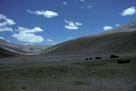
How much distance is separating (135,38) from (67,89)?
10610 centimetres

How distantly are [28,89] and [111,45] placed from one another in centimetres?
10371

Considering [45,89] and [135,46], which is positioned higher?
[135,46]

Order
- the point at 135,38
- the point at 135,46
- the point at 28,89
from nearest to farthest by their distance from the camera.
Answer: the point at 28,89
the point at 135,46
the point at 135,38

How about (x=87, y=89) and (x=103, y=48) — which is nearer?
(x=87, y=89)

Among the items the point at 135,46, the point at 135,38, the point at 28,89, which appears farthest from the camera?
the point at 135,38

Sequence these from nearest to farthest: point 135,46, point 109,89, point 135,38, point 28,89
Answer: point 109,89 < point 28,89 < point 135,46 < point 135,38

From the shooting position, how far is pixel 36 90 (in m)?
9.82

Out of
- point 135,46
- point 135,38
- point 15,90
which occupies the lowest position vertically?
point 15,90

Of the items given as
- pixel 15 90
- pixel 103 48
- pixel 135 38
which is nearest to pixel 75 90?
pixel 15 90

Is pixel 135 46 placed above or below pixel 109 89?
above

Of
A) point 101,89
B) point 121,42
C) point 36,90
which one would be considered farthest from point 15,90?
point 121,42

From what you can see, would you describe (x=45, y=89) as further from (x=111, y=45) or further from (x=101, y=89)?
(x=111, y=45)

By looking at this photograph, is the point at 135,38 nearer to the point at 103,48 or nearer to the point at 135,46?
the point at 135,46

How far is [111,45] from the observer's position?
108 metres
